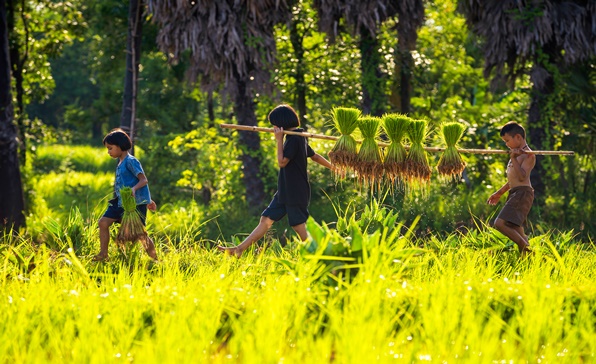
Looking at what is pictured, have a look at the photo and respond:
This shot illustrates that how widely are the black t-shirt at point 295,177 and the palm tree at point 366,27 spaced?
726 cm

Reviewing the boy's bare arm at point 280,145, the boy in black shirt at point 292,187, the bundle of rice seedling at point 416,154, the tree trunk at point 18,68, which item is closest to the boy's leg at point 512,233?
the bundle of rice seedling at point 416,154

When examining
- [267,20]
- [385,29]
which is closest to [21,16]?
[267,20]

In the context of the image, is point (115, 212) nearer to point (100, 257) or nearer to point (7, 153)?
point (100, 257)

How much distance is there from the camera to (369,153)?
841cm

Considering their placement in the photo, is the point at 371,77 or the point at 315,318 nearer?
the point at 315,318

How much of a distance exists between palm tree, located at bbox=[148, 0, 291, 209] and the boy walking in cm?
745

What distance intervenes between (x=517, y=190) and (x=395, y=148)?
5.55 feet

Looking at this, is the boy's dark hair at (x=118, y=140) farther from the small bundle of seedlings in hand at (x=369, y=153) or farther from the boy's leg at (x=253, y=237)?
the small bundle of seedlings in hand at (x=369, y=153)

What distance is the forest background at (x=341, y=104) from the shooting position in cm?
1611

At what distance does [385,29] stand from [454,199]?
14.6 ft

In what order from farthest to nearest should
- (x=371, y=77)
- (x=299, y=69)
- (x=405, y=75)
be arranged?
(x=299, y=69) → (x=405, y=75) → (x=371, y=77)

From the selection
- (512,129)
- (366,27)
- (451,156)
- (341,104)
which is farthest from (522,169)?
(341,104)

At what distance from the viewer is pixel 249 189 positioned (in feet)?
57.5

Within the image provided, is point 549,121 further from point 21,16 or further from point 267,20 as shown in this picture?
point 21,16
